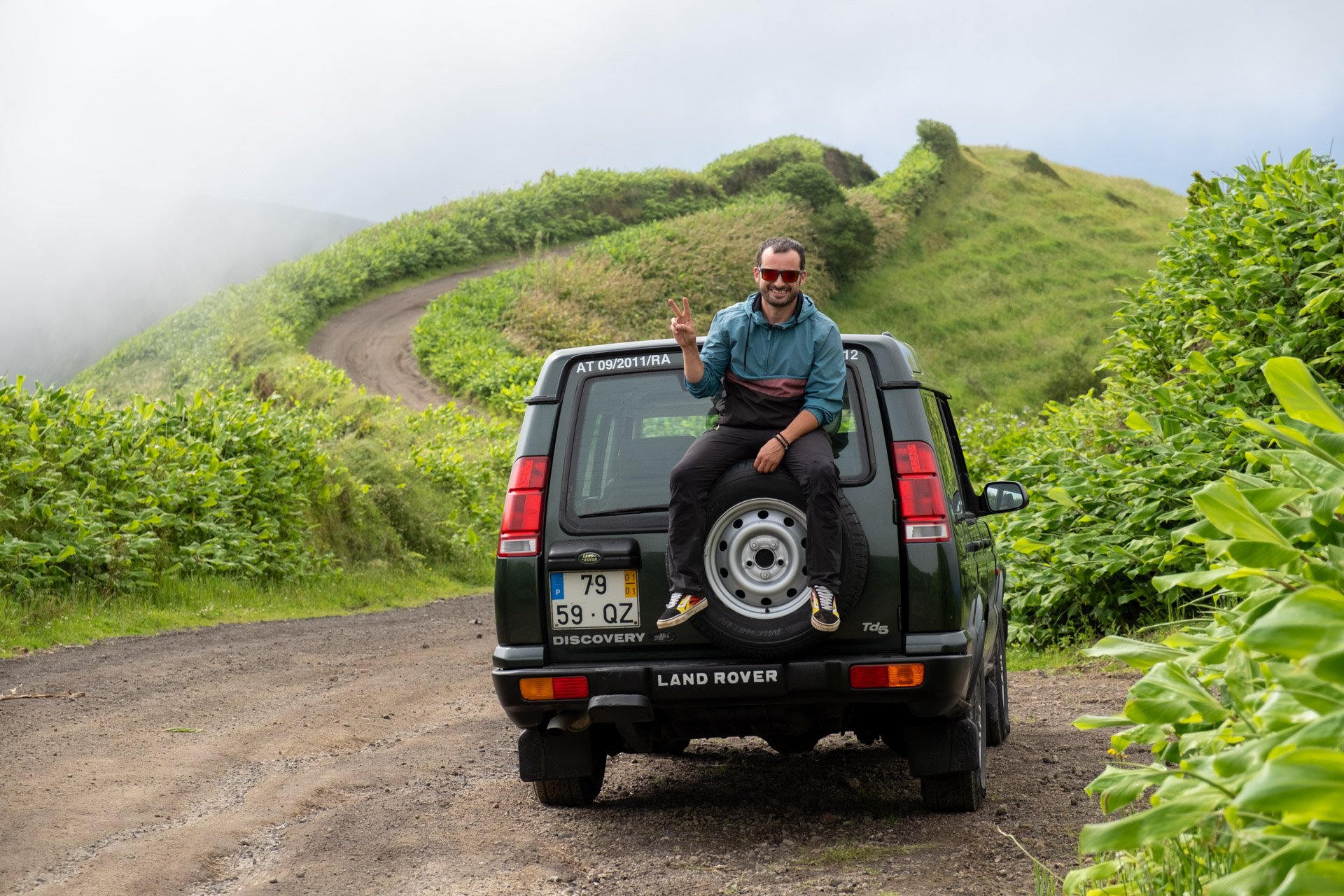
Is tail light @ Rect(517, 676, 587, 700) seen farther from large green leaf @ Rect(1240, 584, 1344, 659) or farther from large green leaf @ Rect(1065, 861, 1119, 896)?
large green leaf @ Rect(1240, 584, 1344, 659)

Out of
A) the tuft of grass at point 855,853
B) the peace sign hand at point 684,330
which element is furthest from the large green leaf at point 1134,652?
the peace sign hand at point 684,330

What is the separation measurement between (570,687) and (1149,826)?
2.89 m

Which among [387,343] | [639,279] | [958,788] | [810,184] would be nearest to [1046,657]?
[958,788]

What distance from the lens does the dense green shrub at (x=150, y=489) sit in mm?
10516

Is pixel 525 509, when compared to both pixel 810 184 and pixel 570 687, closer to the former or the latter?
pixel 570 687

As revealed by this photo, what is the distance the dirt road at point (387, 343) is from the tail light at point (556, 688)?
24181 millimetres

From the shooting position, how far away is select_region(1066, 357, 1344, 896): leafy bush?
1530 mm

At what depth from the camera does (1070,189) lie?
64688mm

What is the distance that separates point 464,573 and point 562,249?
28.8 metres

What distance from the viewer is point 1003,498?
6.09 m

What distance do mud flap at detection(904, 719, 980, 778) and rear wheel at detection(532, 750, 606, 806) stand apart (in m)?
1.37

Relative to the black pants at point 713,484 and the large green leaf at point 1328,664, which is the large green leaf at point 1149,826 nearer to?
the large green leaf at point 1328,664

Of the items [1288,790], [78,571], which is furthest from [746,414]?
[78,571]

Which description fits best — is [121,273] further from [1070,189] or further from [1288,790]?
[1070,189]
